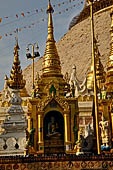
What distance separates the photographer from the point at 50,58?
24.1m

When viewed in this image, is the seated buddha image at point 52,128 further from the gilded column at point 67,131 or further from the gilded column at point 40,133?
the gilded column at point 67,131

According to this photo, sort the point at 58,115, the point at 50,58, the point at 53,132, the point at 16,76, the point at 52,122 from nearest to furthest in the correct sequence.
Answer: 1. the point at 53,132
2. the point at 52,122
3. the point at 58,115
4. the point at 16,76
5. the point at 50,58

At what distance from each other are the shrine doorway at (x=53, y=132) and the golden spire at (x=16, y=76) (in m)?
3.68

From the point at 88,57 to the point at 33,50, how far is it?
36.6 m

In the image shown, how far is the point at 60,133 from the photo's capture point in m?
20.2

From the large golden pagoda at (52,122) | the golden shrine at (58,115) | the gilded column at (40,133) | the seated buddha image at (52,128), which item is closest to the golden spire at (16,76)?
the golden shrine at (58,115)

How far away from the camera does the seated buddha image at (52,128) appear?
20.0 m

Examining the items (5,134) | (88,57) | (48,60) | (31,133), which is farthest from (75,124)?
(88,57)

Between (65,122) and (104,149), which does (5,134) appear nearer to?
(65,122)

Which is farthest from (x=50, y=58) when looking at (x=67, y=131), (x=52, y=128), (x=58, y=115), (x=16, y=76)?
(x=67, y=131)

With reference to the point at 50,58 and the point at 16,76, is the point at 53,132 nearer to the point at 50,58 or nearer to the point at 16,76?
the point at 16,76

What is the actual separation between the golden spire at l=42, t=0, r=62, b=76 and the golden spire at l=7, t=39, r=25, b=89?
6.26ft

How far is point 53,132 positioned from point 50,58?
6.58 m

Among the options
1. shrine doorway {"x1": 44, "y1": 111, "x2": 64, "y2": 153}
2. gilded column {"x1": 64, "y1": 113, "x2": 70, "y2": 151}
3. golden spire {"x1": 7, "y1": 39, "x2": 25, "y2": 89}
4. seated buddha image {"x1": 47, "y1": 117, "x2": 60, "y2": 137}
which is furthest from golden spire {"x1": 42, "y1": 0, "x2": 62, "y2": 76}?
gilded column {"x1": 64, "y1": 113, "x2": 70, "y2": 151}
